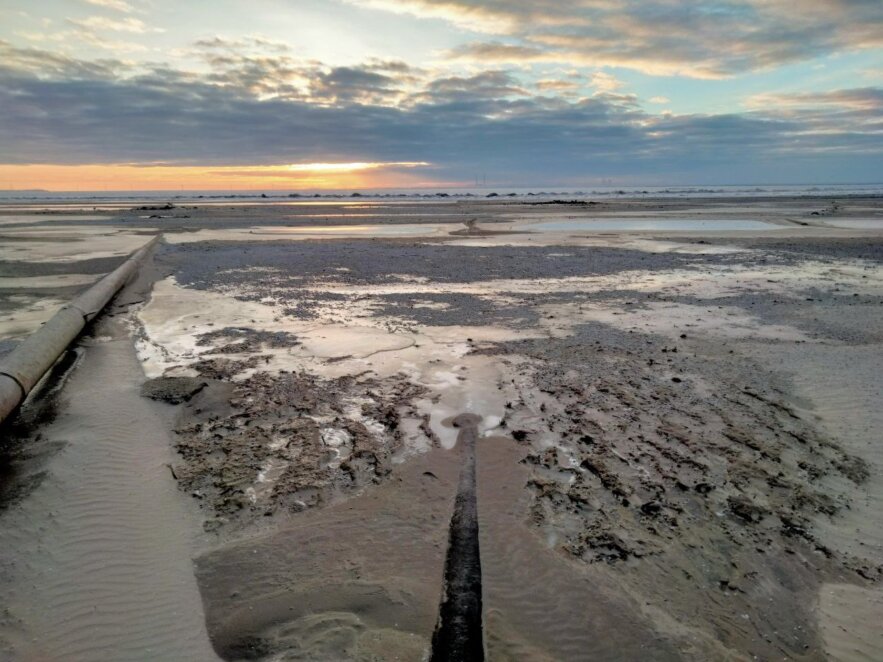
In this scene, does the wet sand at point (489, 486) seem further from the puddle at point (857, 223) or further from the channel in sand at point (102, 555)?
the puddle at point (857, 223)

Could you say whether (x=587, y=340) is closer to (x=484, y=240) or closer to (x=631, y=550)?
(x=631, y=550)

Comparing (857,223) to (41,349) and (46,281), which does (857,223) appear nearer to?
(41,349)

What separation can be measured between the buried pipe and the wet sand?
0.43 m

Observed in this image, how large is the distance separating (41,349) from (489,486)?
7.09 metres

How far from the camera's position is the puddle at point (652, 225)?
108 ft

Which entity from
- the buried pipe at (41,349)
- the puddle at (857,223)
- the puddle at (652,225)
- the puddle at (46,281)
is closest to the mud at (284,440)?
the buried pipe at (41,349)

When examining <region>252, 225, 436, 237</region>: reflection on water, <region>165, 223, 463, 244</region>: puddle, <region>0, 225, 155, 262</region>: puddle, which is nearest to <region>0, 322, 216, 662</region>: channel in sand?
<region>0, 225, 155, 262</region>: puddle

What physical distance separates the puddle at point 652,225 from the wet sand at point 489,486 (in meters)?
22.4

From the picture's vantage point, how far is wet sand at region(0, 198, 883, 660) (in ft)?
11.7

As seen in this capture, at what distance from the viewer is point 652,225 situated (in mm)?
35594

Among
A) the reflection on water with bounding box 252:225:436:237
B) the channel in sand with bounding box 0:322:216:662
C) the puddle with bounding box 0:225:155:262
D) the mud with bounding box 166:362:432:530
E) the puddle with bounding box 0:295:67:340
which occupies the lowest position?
the channel in sand with bounding box 0:322:216:662

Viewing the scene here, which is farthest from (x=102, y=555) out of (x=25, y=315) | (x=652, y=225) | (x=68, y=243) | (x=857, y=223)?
(x=857, y=223)

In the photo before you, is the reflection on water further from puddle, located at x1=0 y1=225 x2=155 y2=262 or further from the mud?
the mud

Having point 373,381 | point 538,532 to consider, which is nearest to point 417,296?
point 373,381
